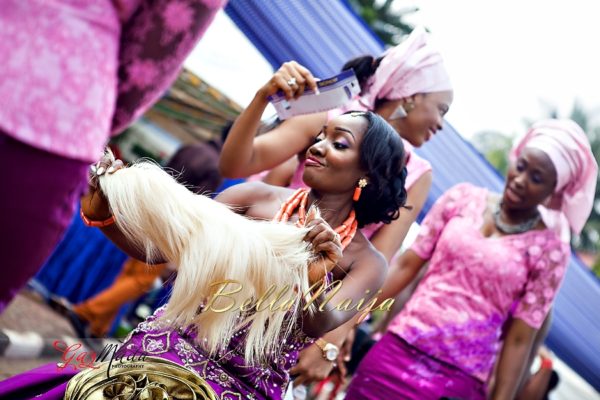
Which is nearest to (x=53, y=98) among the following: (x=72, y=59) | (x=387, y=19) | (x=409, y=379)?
(x=72, y=59)

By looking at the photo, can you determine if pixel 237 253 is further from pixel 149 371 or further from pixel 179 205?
pixel 149 371

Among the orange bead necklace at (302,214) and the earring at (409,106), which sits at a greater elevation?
the earring at (409,106)

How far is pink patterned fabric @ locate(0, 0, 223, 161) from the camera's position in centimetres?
114

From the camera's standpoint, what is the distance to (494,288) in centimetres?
313

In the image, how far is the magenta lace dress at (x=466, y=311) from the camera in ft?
10.2

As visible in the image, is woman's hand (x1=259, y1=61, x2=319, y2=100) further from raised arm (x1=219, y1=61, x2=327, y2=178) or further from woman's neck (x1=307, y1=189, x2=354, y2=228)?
woman's neck (x1=307, y1=189, x2=354, y2=228)

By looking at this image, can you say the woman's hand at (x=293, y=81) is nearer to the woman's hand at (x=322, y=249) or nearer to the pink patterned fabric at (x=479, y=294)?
the woman's hand at (x=322, y=249)

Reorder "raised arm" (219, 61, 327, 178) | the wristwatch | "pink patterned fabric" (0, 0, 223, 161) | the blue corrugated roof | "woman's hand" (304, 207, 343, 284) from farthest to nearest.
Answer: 1. the blue corrugated roof
2. the wristwatch
3. "raised arm" (219, 61, 327, 178)
4. "woman's hand" (304, 207, 343, 284)
5. "pink patterned fabric" (0, 0, 223, 161)

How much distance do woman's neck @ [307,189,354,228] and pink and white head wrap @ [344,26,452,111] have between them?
596mm

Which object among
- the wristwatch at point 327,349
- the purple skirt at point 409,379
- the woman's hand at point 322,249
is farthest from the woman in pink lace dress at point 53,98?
the purple skirt at point 409,379

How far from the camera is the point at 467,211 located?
3.34 metres

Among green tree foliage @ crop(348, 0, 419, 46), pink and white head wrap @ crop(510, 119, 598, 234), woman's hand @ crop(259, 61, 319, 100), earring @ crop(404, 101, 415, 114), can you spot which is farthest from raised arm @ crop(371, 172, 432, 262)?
green tree foliage @ crop(348, 0, 419, 46)

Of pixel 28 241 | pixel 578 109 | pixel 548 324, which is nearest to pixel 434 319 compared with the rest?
pixel 548 324

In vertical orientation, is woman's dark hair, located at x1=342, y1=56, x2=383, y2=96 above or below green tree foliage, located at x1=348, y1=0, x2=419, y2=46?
above
